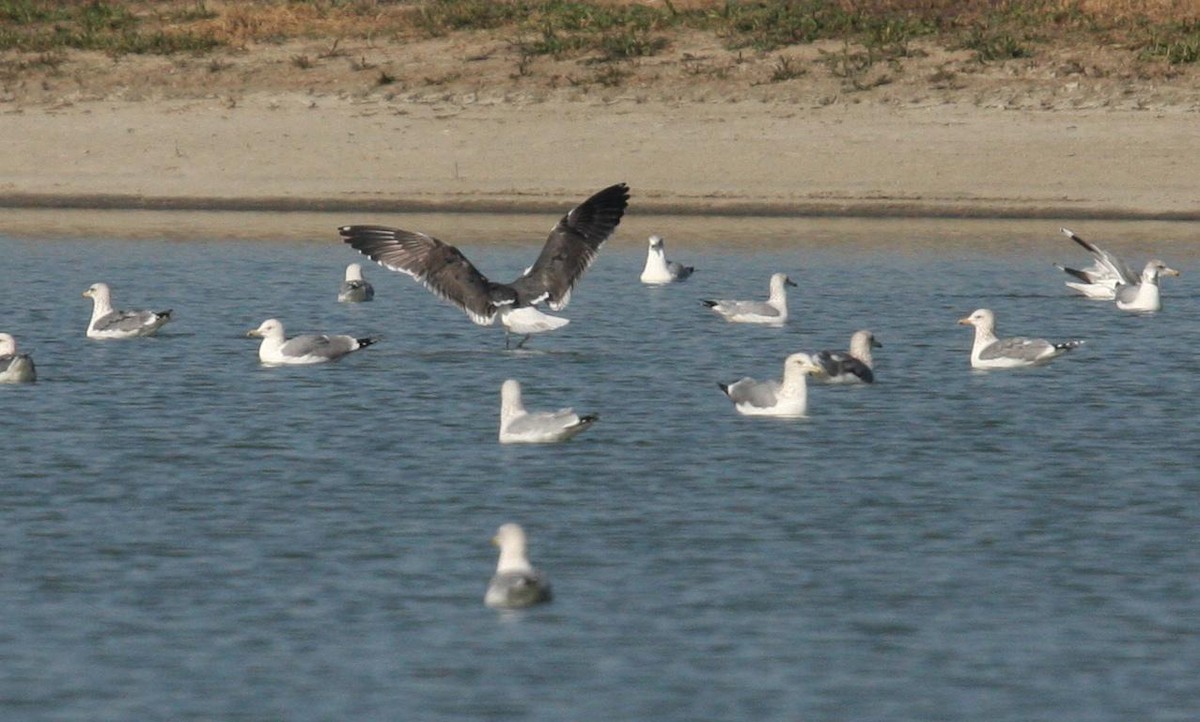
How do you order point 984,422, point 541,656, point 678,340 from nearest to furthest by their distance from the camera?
1. point 541,656
2. point 984,422
3. point 678,340

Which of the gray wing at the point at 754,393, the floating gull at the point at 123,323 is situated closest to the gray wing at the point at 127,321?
the floating gull at the point at 123,323

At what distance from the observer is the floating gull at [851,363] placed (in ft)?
56.1

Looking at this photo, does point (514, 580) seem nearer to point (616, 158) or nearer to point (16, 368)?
point (16, 368)

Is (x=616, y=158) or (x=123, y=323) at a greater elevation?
(x=616, y=158)

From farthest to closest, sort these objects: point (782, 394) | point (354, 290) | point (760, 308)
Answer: point (354, 290) → point (760, 308) → point (782, 394)

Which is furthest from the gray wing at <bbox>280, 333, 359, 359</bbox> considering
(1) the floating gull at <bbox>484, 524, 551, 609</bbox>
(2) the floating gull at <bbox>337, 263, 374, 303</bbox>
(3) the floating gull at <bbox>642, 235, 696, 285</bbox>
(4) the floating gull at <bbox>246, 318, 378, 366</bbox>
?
(1) the floating gull at <bbox>484, 524, 551, 609</bbox>

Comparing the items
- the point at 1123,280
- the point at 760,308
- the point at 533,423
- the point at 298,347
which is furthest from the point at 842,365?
the point at 1123,280

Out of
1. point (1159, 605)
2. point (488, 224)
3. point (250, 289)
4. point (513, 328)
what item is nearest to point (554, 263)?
point (513, 328)

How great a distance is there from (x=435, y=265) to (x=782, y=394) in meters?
3.34

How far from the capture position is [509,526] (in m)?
10.5

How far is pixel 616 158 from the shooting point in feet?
97.9

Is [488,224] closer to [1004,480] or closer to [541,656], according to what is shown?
[1004,480]

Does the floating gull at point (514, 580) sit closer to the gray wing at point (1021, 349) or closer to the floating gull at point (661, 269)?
the gray wing at point (1021, 349)

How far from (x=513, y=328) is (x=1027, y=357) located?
13.4 feet
